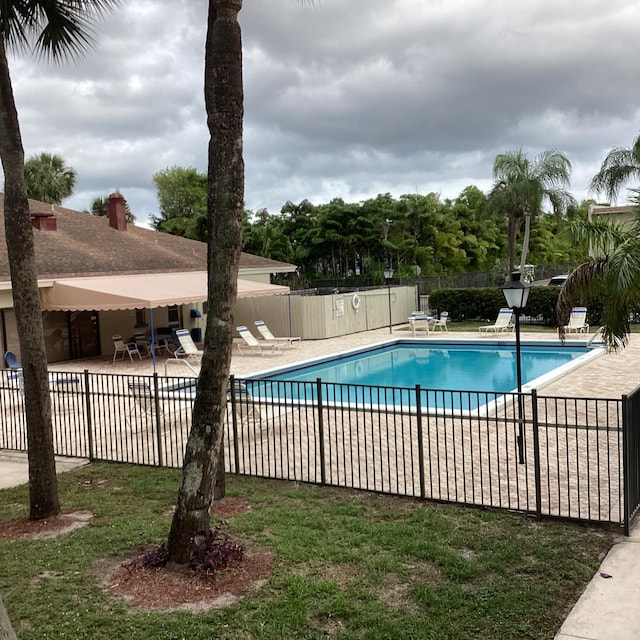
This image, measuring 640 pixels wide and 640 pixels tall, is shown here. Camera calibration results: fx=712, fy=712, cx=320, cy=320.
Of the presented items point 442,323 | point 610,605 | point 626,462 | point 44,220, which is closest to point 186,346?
point 44,220

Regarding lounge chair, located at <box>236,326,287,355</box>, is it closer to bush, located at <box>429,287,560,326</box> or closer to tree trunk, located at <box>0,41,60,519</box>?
bush, located at <box>429,287,560,326</box>

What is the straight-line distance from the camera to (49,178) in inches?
1645

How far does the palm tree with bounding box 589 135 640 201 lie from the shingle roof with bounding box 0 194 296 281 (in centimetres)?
1352

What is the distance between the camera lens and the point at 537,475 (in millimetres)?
7195

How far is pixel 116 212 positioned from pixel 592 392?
22524mm

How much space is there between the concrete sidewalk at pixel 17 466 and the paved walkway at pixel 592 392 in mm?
14

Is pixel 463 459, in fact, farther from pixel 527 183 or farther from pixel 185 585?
pixel 527 183

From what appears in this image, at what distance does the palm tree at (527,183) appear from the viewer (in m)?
36.7

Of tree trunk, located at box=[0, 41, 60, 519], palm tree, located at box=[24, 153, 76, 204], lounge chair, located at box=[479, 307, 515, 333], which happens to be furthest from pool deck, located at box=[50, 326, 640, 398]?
palm tree, located at box=[24, 153, 76, 204]

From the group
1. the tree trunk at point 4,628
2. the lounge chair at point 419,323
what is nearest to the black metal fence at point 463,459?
the tree trunk at point 4,628

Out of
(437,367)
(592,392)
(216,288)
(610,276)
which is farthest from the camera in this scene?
(437,367)

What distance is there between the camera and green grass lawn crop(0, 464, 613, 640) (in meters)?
5.05

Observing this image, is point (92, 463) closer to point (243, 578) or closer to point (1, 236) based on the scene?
point (243, 578)

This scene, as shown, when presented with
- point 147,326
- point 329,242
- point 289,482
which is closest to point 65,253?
point 147,326
